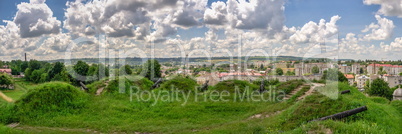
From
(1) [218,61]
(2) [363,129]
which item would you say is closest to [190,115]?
(2) [363,129]

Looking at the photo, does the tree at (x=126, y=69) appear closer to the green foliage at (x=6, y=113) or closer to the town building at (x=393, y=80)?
the green foliage at (x=6, y=113)

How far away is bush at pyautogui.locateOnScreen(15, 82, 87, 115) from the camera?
12098 mm

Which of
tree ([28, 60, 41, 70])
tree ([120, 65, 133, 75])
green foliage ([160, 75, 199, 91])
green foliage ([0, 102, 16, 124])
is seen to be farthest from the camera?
tree ([28, 60, 41, 70])

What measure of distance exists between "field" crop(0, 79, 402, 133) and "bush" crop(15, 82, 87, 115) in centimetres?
38

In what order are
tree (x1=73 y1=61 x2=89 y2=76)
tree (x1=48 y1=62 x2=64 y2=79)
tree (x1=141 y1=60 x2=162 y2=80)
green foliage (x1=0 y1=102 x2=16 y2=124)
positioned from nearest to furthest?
1. green foliage (x1=0 y1=102 x2=16 y2=124)
2. tree (x1=141 y1=60 x2=162 y2=80)
3. tree (x1=73 y1=61 x2=89 y2=76)
4. tree (x1=48 y1=62 x2=64 y2=79)

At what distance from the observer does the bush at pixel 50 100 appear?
1210 cm

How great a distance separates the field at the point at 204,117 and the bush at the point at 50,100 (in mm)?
381

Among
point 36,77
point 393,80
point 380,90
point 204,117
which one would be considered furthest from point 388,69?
point 36,77

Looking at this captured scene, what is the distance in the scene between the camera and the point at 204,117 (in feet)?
38.7

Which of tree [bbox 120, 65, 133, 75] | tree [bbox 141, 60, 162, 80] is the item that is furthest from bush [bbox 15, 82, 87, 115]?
tree [bbox 120, 65, 133, 75]

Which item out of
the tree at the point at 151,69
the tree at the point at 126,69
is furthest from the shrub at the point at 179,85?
the tree at the point at 126,69

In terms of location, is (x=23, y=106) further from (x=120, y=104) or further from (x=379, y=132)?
(x=379, y=132)

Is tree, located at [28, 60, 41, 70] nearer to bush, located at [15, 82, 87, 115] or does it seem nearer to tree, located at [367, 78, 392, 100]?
bush, located at [15, 82, 87, 115]

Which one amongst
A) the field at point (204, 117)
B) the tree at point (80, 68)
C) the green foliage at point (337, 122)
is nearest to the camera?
the green foliage at point (337, 122)
